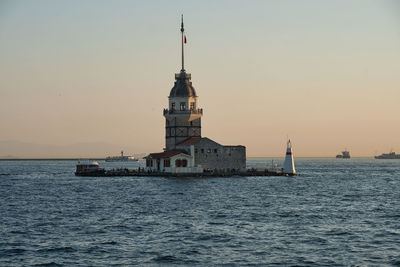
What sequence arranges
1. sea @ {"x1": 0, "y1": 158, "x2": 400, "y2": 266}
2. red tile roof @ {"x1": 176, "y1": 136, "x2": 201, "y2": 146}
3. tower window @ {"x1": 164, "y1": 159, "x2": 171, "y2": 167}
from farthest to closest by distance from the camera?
1. red tile roof @ {"x1": 176, "y1": 136, "x2": 201, "y2": 146}
2. tower window @ {"x1": 164, "y1": 159, "x2": 171, "y2": 167}
3. sea @ {"x1": 0, "y1": 158, "x2": 400, "y2": 266}

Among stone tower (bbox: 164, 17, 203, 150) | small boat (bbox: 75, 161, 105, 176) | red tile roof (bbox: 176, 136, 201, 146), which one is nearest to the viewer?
red tile roof (bbox: 176, 136, 201, 146)

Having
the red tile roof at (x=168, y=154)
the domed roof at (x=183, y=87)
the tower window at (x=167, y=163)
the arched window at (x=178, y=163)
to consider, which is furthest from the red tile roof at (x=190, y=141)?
the domed roof at (x=183, y=87)

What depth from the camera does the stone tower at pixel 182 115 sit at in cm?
11462

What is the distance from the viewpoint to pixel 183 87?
382 feet

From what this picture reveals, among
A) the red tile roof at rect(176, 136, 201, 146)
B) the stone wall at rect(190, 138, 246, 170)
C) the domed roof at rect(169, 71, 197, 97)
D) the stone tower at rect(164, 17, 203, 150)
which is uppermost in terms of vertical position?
the domed roof at rect(169, 71, 197, 97)

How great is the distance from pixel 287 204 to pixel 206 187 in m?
Answer: 25.0

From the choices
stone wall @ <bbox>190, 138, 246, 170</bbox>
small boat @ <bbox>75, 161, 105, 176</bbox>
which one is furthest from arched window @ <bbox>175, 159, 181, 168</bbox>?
small boat @ <bbox>75, 161, 105, 176</bbox>

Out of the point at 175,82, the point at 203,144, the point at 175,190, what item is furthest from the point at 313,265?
the point at 175,82

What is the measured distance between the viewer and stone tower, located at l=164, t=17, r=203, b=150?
376 feet

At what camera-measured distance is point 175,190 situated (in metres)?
79.5

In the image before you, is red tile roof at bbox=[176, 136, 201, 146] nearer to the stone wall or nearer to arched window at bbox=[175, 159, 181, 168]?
the stone wall

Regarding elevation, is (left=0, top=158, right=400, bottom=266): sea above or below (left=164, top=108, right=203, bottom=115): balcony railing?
below

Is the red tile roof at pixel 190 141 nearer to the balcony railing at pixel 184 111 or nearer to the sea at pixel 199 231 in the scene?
the balcony railing at pixel 184 111

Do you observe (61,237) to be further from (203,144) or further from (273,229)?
(203,144)
